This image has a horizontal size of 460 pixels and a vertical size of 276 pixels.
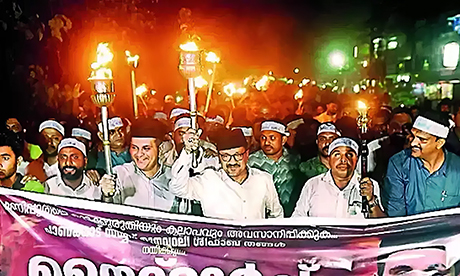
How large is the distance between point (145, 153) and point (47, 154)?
618 millimetres

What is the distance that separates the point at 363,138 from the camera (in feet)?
9.70

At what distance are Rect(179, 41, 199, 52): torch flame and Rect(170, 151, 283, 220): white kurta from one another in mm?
604

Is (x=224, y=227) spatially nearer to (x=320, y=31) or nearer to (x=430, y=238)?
(x=430, y=238)

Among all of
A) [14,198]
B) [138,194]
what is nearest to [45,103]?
[14,198]

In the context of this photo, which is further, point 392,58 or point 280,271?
point 392,58

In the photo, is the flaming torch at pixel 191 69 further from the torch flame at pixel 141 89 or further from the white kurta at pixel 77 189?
the white kurta at pixel 77 189

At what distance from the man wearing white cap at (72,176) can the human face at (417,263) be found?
1.69m

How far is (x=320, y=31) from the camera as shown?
3.29 meters

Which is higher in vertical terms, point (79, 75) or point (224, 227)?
point (79, 75)

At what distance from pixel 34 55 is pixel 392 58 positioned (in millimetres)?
2245

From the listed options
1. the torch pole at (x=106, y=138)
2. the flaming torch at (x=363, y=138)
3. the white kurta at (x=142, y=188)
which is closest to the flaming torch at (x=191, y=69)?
the white kurta at (x=142, y=188)

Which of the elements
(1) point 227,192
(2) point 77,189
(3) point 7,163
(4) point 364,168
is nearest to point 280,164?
(1) point 227,192

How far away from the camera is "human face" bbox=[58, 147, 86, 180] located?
120 inches

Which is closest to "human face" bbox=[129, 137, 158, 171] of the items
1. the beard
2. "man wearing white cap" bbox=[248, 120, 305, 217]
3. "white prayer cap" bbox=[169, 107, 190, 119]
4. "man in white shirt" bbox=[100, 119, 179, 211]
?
"man in white shirt" bbox=[100, 119, 179, 211]
